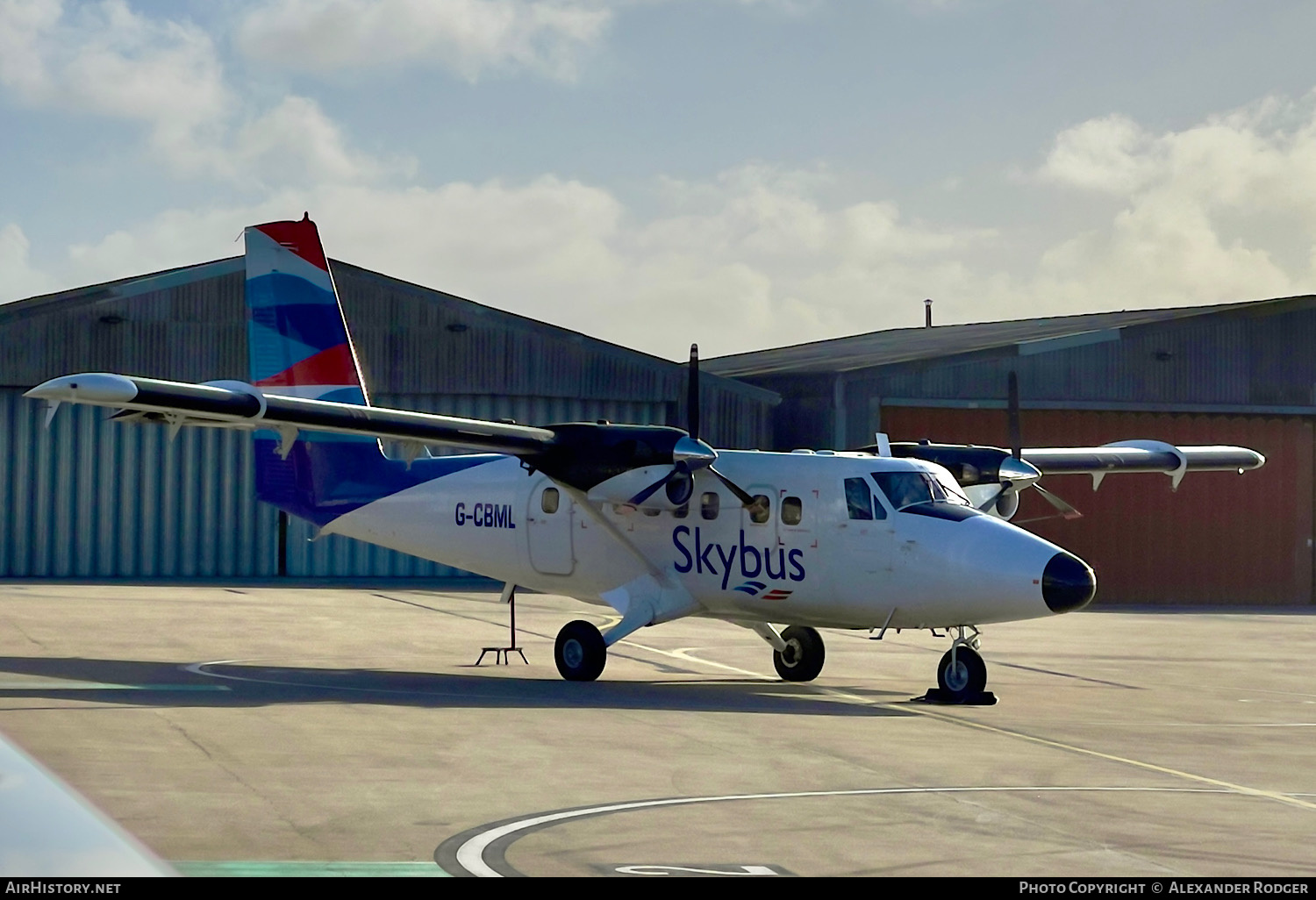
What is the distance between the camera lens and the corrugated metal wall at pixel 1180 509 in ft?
125

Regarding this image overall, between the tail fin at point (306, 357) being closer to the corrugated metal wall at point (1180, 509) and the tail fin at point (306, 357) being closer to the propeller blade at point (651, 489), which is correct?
the propeller blade at point (651, 489)

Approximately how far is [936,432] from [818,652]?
19717mm

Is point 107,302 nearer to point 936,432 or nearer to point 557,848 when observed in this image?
point 936,432

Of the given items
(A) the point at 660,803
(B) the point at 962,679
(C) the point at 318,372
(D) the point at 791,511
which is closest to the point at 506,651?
(D) the point at 791,511

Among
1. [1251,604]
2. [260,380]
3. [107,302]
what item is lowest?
[1251,604]

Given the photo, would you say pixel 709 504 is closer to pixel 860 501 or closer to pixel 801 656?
pixel 860 501

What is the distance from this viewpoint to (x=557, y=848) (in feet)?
26.5

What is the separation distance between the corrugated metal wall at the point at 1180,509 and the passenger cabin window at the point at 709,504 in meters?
19.9

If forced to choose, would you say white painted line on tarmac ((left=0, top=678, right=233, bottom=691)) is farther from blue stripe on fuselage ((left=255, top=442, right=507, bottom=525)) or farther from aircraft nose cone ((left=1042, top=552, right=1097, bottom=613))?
aircraft nose cone ((left=1042, top=552, right=1097, bottom=613))

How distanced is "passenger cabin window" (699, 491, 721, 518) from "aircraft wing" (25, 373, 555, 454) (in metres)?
1.95

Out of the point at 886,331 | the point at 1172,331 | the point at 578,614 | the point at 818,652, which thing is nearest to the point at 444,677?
the point at 818,652

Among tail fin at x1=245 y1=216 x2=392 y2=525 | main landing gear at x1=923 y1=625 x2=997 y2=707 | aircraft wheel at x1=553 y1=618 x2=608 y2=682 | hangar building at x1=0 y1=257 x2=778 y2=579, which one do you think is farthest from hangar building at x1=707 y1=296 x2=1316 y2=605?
Answer: main landing gear at x1=923 y1=625 x2=997 y2=707

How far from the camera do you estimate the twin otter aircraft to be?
16141 millimetres

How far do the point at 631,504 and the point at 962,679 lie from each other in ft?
14.1
